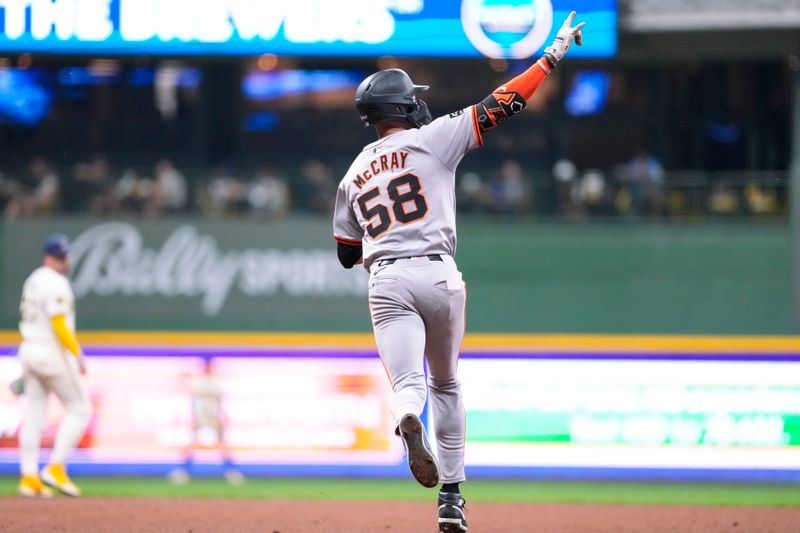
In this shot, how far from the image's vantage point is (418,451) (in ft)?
15.1

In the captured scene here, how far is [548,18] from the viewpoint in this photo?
545 inches

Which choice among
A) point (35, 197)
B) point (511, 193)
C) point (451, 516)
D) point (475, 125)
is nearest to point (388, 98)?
point (475, 125)

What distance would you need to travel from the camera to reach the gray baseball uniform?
193 inches

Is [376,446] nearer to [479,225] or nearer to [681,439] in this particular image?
[681,439]

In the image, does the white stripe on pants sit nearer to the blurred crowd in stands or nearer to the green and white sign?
the green and white sign

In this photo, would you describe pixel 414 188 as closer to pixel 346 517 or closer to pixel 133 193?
pixel 346 517

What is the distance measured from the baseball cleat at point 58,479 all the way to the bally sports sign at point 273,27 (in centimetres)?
709

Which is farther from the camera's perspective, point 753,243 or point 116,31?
point 753,243

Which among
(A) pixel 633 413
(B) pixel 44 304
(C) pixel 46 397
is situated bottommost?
(A) pixel 633 413

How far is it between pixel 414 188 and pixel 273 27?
9990 mm

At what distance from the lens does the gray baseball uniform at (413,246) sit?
4.91 meters

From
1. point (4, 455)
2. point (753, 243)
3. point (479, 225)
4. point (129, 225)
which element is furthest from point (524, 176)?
point (4, 455)

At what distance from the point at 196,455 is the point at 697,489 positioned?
394 centimetres

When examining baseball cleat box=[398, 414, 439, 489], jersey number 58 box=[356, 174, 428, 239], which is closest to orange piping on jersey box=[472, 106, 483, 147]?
jersey number 58 box=[356, 174, 428, 239]
